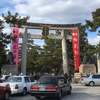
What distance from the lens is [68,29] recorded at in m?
60.7

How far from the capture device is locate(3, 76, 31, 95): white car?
87.3ft

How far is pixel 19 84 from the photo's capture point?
88.8ft

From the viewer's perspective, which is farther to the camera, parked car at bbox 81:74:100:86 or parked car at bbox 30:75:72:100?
parked car at bbox 81:74:100:86

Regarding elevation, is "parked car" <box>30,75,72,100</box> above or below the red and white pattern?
below

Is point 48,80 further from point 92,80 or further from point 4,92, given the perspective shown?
point 92,80

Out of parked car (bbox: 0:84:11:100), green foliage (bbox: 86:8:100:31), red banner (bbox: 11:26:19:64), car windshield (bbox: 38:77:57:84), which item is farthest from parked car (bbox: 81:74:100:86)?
parked car (bbox: 0:84:11:100)

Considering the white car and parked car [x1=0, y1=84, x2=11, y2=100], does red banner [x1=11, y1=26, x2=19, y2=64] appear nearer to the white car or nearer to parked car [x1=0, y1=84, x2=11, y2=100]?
the white car

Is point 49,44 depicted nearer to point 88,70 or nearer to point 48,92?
point 88,70

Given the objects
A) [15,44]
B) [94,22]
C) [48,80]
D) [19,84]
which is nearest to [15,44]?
[15,44]

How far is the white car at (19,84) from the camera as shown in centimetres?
2661

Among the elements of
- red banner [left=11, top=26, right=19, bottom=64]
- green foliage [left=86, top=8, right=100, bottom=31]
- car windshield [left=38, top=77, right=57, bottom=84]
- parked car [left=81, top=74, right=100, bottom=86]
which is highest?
green foliage [left=86, top=8, right=100, bottom=31]

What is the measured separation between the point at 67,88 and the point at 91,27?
25517mm

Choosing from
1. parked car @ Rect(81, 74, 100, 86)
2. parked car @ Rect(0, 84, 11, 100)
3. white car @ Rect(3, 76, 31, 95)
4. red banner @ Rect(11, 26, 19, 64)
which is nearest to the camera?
parked car @ Rect(0, 84, 11, 100)

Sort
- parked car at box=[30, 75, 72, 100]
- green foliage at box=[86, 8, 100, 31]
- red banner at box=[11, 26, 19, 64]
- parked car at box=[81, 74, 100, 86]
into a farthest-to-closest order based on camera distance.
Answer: red banner at box=[11, 26, 19, 64], green foliage at box=[86, 8, 100, 31], parked car at box=[81, 74, 100, 86], parked car at box=[30, 75, 72, 100]
